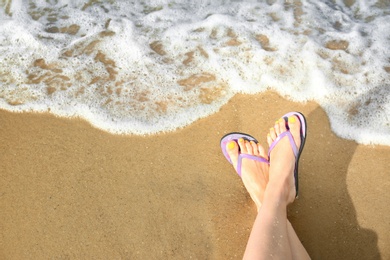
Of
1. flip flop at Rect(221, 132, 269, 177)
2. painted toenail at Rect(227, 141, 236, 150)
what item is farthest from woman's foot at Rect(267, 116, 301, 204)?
painted toenail at Rect(227, 141, 236, 150)

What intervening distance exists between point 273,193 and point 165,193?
657 millimetres

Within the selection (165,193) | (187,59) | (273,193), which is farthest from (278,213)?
(187,59)

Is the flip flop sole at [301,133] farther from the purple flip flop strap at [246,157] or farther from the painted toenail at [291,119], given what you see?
the purple flip flop strap at [246,157]

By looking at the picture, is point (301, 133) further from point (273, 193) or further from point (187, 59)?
point (187, 59)

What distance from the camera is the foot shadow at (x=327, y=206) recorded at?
7.02 feet

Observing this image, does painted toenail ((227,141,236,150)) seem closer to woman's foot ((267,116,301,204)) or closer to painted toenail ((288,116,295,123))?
woman's foot ((267,116,301,204))

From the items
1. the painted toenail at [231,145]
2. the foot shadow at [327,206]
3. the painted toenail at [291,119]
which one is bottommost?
the foot shadow at [327,206]

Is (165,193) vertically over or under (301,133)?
under

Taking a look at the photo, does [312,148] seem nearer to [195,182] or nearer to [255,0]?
[195,182]

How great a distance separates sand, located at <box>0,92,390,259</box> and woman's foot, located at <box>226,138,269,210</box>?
8 centimetres

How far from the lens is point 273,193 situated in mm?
2197

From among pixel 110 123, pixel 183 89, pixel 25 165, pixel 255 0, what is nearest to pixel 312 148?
pixel 183 89

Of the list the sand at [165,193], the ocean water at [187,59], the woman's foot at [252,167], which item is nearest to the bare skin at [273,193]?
the woman's foot at [252,167]

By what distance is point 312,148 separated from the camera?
2473mm
